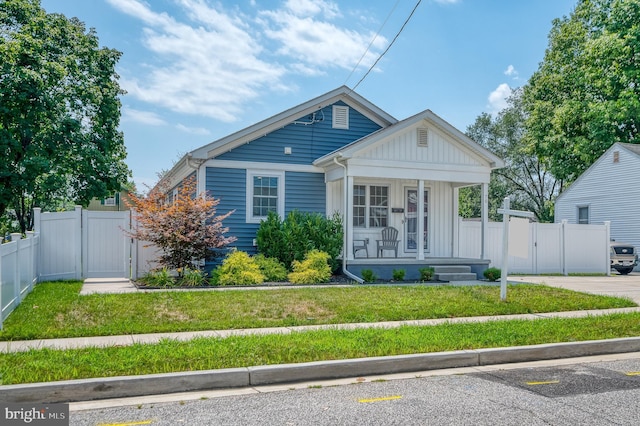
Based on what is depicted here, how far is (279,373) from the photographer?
218 inches

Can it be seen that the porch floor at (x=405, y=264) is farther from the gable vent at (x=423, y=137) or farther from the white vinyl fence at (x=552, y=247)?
the gable vent at (x=423, y=137)

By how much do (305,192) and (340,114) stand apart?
112 inches

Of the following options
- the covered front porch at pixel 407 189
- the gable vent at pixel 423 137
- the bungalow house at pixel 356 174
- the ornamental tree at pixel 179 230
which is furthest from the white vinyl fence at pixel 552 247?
the ornamental tree at pixel 179 230

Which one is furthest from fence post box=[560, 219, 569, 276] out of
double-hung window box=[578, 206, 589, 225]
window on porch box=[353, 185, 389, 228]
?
double-hung window box=[578, 206, 589, 225]

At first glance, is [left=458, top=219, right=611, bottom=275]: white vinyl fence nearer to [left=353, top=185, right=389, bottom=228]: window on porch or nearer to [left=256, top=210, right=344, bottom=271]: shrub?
[left=353, top=185, right=389, bottom=228]: window on porch

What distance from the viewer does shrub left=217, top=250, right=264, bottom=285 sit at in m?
13.0

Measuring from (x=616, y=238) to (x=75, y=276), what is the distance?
23274 millimetres

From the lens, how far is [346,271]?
14.5 metres

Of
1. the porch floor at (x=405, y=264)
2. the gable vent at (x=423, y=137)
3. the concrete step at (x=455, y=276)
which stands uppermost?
the gable vent at (x=423, y=137)

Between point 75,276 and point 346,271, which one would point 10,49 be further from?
point 346,271

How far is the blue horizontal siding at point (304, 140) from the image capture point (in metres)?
15.3

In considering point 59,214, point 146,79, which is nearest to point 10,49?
point 146,79

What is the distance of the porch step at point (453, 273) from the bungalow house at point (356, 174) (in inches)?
8.3

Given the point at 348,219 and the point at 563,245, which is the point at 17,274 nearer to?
the point at 348,219
